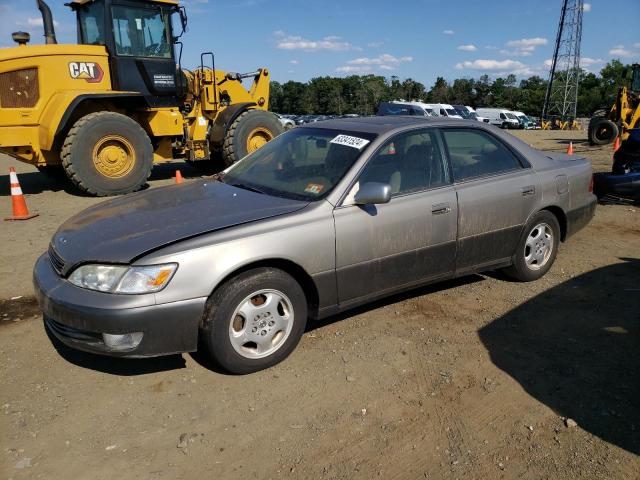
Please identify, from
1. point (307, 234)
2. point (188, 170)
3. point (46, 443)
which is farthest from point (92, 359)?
point (188, 170)

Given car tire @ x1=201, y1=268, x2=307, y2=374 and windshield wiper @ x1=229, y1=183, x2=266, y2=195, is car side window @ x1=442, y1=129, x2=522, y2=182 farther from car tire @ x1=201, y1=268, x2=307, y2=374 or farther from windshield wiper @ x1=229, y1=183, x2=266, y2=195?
car tire @ x1=201, y1=268, x2=307, y2=374

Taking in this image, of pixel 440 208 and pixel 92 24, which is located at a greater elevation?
pixel 92 24

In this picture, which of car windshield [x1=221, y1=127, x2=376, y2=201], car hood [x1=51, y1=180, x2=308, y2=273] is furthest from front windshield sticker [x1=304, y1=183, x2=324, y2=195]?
car hood [x1=51, y1=180, x2=308, y2=273]

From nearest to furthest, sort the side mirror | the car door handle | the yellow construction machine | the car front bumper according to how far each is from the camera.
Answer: the car front bumper < the side mirror < the car door handle < the yellow construction machine

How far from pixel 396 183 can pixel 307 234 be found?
2.97 feet

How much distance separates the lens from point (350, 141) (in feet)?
12.3

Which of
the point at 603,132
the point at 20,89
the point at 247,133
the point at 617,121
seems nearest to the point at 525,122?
the point at 617,121

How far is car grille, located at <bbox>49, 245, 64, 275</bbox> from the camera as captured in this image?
9.99 ft

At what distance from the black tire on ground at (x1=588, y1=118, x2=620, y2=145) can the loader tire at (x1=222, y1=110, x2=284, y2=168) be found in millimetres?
13489

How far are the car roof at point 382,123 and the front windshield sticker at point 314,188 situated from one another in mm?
656

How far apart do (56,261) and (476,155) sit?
10.8 feet

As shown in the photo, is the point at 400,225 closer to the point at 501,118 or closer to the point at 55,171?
the point at 55,171

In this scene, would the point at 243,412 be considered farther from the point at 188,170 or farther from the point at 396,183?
the point at 188,170

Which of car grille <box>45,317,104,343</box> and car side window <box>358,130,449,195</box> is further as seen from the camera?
car side window <box>358,130,449,195</box>
